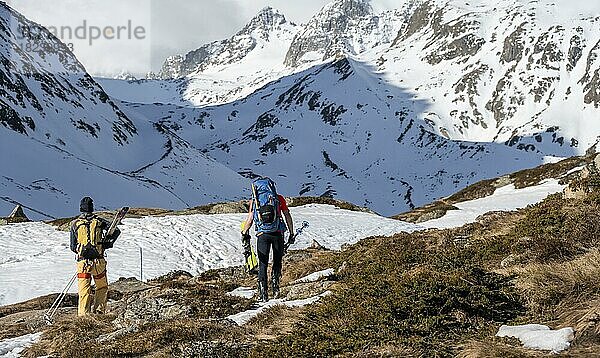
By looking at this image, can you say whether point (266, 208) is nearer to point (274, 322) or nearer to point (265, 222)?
point (265, 222)

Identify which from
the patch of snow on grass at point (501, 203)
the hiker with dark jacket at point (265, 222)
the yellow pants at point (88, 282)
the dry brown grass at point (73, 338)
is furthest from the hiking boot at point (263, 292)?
the patch of snow on grass at point (501, 203)

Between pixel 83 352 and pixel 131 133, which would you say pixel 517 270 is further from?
pixel 131 133

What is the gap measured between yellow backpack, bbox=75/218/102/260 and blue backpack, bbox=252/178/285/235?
3.71m

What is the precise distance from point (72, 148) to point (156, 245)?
110 metres

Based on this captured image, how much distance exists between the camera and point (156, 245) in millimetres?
30391

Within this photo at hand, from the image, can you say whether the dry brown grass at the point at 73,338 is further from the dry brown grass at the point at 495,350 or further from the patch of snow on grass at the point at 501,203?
the patch of snow on grass at the point at 501,203

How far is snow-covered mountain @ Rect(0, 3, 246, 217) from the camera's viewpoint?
101 metres

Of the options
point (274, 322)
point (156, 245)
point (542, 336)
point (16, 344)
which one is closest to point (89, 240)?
point (16, 344)

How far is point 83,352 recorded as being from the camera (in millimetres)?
8516

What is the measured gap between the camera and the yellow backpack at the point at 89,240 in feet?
41.9

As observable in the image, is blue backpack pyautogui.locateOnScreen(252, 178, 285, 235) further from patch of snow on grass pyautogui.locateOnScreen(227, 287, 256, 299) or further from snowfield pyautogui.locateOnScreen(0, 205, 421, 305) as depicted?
snowfield pyautogui.locateOnScreen(0, 205, 421, 305)

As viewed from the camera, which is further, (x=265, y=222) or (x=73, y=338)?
(x=265, y=222)

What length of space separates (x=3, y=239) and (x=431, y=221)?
84.4 feet

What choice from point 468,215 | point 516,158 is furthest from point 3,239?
point 516,158
